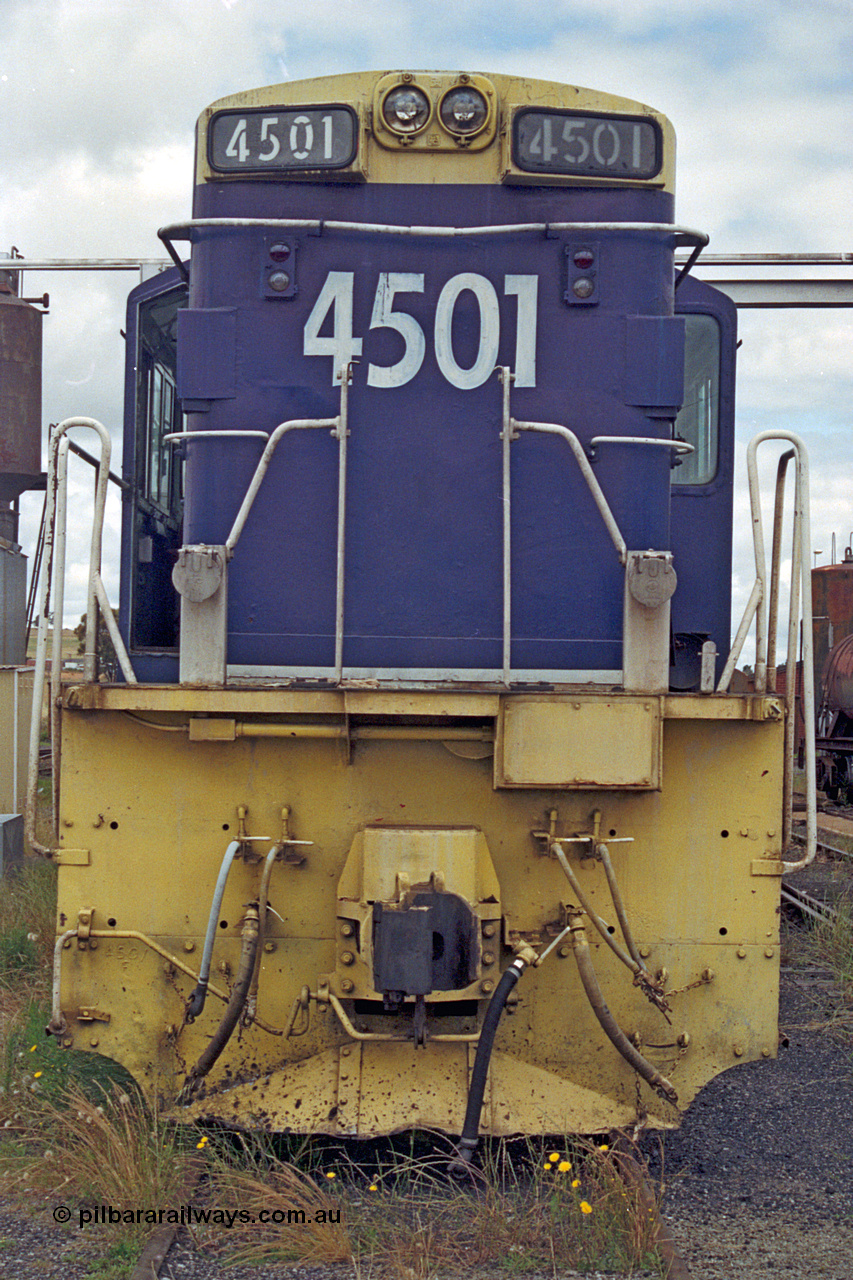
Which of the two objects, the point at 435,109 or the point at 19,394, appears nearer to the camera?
the point at 435,109

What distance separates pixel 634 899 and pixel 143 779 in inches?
64.9

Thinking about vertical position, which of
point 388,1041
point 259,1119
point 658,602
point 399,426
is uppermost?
point 399,426

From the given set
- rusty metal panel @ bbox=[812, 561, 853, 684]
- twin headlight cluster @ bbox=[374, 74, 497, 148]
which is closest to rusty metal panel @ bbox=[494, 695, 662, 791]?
twin headlight cluster @ bbox=[374, 74, 497, 148]

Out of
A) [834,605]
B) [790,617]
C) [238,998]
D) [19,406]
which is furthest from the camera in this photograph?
[834,605]

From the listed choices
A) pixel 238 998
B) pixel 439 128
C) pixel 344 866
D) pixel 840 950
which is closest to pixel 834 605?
pixel 840 950

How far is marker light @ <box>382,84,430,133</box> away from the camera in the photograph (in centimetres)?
391

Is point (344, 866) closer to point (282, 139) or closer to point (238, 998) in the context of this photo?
→ point (238, 998)

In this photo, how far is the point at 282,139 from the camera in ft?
13.0

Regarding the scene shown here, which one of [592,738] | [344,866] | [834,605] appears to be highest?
[834,605]

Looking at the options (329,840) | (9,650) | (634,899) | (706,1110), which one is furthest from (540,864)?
(9,650)

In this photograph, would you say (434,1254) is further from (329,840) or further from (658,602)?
(658,602)

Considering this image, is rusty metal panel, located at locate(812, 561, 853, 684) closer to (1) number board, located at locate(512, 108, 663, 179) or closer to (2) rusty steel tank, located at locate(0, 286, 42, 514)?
(2) rusty steel tank, located at locate(0, 286, 42, 514)

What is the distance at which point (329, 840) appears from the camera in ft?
12.0

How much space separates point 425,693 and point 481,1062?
3.55 feet
